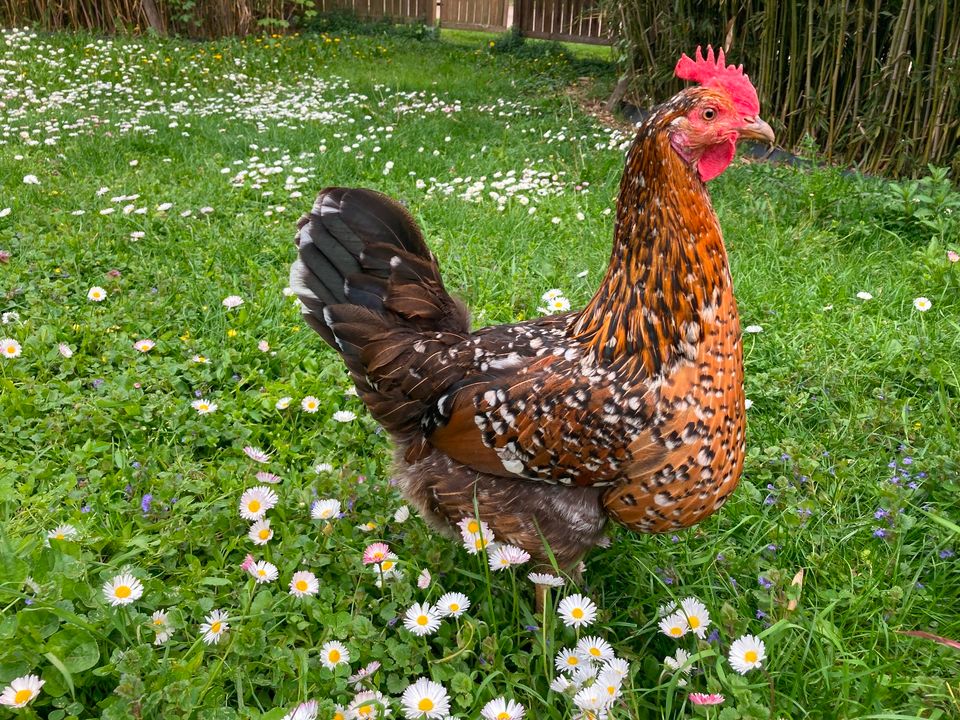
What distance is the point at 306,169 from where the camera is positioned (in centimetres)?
539

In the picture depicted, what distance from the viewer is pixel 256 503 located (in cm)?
217

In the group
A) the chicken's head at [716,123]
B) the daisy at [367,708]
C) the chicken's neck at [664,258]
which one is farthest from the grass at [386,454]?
the chicken's head at [716,123]

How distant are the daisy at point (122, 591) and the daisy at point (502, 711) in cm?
90

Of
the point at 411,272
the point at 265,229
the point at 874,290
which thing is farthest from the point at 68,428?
the point at 874,290

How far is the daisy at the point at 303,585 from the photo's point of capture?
1.92 metres

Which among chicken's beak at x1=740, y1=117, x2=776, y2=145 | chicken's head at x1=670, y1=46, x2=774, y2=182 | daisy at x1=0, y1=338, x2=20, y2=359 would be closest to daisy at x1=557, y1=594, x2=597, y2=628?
chicken's head at x1=670, y1=46, x2=774, y2=182

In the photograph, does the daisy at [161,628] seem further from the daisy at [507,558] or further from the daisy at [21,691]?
the daisy at [507,558]

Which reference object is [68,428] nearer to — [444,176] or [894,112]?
[444,176]

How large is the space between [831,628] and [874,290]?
2.49 meters

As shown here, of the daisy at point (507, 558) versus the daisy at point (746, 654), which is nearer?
the daisy at point (746, 654)

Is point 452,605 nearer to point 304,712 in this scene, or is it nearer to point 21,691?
point 304,712

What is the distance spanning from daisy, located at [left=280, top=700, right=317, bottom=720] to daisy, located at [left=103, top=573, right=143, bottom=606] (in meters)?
0.48

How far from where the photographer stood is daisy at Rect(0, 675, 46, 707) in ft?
4.97

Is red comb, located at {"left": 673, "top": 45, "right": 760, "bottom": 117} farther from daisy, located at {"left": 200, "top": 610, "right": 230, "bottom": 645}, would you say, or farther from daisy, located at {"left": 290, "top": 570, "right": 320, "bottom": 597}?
daisy, located at {"left": 200, "top": 610, "right": 230, "bottom": 645}
